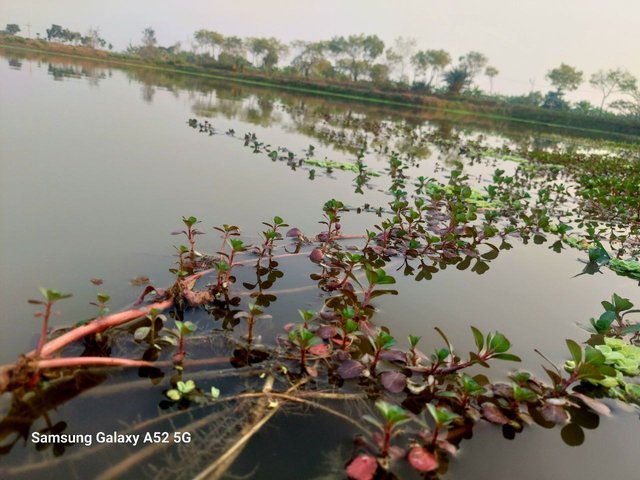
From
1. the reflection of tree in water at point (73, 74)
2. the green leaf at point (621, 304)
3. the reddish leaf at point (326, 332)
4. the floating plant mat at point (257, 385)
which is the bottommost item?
the floating plant mat at point (257, 385)

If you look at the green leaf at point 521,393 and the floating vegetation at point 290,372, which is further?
the green leaf at point 521,393

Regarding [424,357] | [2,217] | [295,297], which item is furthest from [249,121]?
[424,357]

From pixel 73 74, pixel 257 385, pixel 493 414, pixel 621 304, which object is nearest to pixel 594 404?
pixel 493 414

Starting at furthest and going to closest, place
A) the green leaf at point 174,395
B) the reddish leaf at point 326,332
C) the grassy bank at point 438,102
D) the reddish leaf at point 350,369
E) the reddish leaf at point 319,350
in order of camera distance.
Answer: the grassy bank at point 438,102, the reddish leaf at point 326,332, the reddish leaf at point 319,350, the reddish leaf at point 350,369, the green leaf at point 174,395

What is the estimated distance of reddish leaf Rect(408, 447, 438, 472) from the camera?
164 cm

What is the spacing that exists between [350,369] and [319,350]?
233 millimetres

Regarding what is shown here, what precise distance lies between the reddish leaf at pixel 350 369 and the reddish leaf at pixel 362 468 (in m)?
0.54

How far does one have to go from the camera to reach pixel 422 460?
1666 mm

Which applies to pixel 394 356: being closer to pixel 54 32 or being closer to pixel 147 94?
pixel 147 94

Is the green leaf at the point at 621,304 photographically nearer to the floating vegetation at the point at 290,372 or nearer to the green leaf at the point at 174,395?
the floating vegetation at the point at 290,372

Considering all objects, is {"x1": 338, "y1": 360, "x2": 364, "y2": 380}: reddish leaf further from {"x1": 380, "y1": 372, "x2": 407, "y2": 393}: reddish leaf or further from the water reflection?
the water reflection

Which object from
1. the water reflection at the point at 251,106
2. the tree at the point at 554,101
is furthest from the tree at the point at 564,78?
the water reflection at the point at 251,106

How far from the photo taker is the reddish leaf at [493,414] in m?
2.04

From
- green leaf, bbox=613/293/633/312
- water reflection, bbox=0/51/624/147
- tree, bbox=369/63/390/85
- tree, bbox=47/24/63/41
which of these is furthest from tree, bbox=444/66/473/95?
tree, bbox=47/24/63/41
